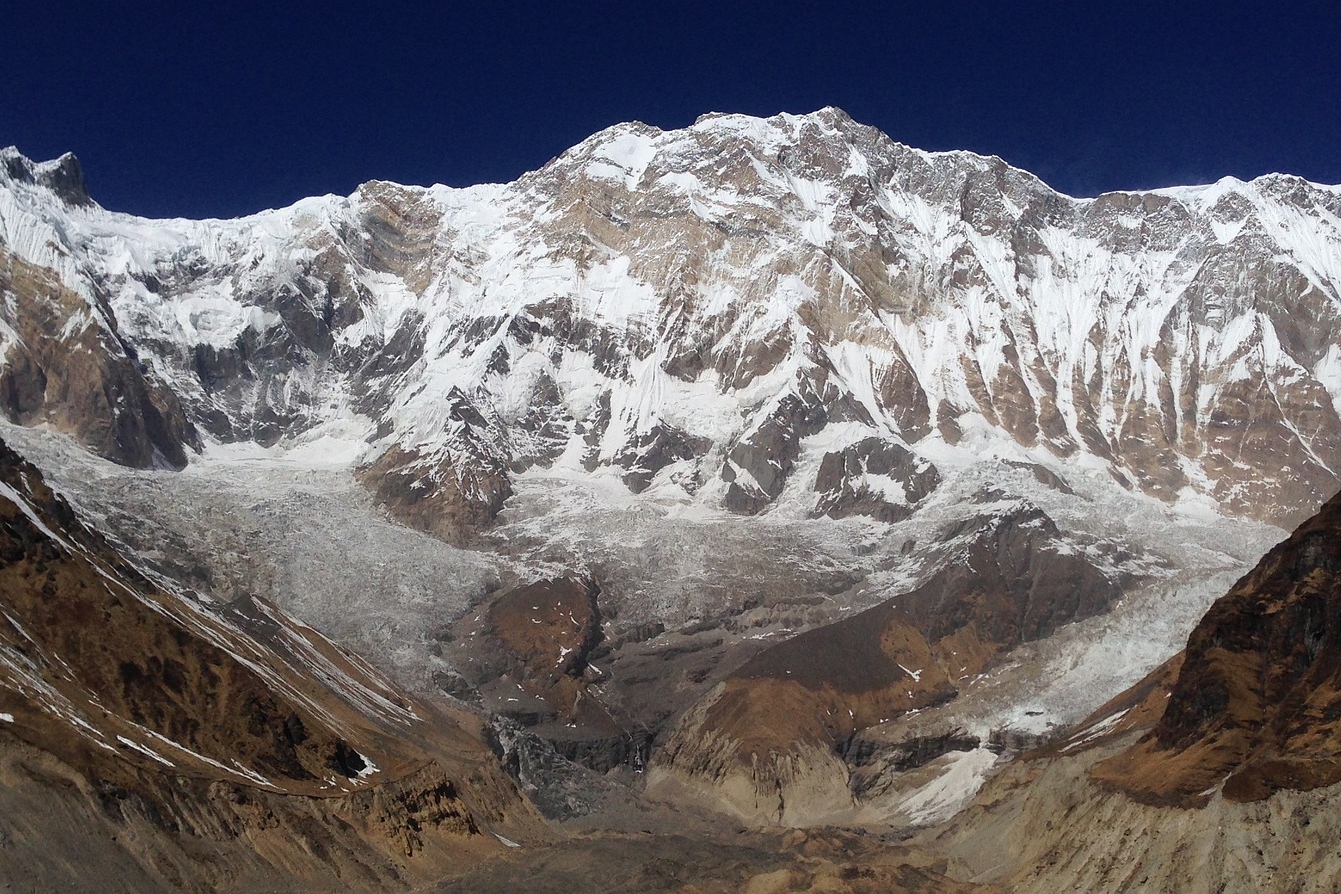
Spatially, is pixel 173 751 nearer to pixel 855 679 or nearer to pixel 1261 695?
pixel 1261 695

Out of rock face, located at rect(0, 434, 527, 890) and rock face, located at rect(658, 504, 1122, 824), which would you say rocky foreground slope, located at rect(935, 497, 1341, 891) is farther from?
rock face, located at rect(0, 434, 527, 890)

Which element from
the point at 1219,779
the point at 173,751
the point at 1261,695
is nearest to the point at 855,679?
the point at 1261,695

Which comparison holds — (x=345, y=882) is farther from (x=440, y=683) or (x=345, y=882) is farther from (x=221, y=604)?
(x=440, y=683)

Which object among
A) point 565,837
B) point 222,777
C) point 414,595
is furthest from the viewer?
point 414,595

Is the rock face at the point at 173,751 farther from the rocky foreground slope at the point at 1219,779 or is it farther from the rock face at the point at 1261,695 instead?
the rock face at the point at 1261,695

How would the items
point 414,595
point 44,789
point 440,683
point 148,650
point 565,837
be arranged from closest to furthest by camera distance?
1. point 44,789
2. point 148,650
3. point 565,837
4. point 440,683
5. point 414,595

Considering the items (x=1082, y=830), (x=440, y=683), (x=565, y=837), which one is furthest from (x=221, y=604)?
(x=1082, y=830)

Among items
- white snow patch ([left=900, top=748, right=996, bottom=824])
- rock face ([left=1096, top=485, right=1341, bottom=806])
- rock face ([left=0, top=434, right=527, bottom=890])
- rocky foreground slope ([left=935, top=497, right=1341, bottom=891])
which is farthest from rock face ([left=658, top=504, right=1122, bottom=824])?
rock face ([left=1096, top=485, right=1341, bottom=806])

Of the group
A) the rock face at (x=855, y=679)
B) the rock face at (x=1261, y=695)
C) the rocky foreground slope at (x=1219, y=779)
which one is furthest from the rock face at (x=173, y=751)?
the rock face at (x=1261, y=695)
